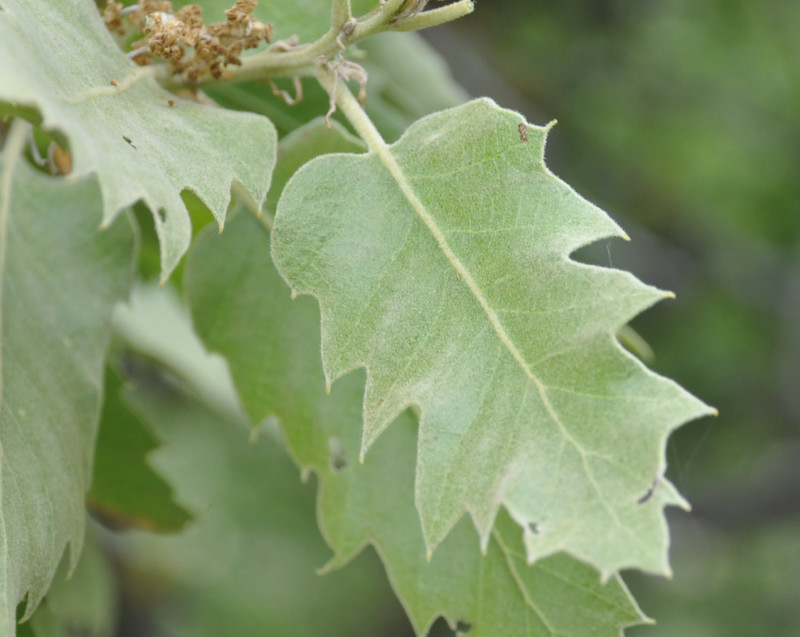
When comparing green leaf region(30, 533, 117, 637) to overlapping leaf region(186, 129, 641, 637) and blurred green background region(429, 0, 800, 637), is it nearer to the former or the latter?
overlapping leaf region(186, 129, 641, 637)

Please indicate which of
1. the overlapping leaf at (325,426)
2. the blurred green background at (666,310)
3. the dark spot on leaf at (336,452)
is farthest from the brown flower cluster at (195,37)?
the blurred green background at (666,310)

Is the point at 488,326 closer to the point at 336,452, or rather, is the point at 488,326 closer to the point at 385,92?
the point at 336,452

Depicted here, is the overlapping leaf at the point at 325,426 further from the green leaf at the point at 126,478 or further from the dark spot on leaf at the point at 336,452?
the green leaf at the point at 126,478

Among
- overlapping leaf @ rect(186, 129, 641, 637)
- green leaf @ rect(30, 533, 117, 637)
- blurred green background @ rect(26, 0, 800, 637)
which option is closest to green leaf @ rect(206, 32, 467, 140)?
overlapping leaf @ rect(186, 129, 641, 637)

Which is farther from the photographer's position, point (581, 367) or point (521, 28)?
point (521, 28)

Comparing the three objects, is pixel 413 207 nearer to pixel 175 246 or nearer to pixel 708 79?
pixel 175 246

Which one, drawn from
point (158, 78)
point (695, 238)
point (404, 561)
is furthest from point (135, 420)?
point (695, 238)
